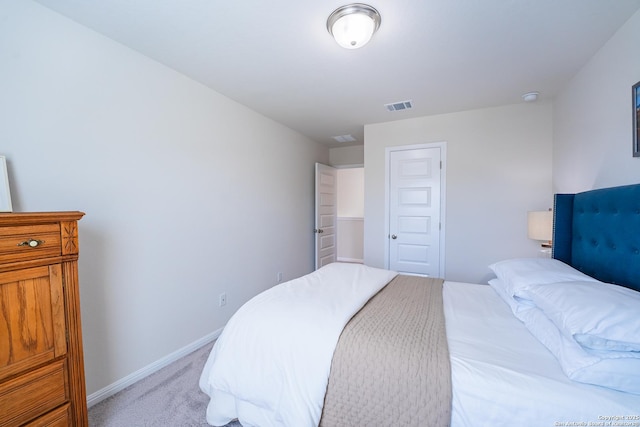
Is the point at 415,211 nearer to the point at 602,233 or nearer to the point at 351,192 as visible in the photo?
the point at 602,233

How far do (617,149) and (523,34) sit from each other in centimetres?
96

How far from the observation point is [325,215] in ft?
14.8

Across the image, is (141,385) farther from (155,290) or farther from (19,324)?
(19,324)

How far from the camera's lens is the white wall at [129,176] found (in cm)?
147

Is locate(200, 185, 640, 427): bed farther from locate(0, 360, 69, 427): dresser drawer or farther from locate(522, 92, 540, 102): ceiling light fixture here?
locate(522, 92, 540, 102): ceiling light fixture

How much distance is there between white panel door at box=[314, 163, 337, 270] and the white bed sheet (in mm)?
3191

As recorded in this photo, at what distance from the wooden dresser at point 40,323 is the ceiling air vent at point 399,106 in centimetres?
283

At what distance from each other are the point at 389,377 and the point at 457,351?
312 mm

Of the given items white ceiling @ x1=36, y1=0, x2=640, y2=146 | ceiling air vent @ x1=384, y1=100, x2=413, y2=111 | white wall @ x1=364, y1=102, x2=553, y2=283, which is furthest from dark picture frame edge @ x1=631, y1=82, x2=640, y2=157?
ceiling air vent @ x1=384, y1=100, x2=413, y2=111

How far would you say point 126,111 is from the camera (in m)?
1.88

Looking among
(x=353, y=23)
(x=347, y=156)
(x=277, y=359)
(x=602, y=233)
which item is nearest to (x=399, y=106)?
(x=353, y=23)

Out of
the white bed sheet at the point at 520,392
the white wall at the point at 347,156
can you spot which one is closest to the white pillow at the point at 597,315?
the white bed sheet at the point at 520,392

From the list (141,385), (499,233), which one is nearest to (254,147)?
(141,385)

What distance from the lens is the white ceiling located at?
151cm
